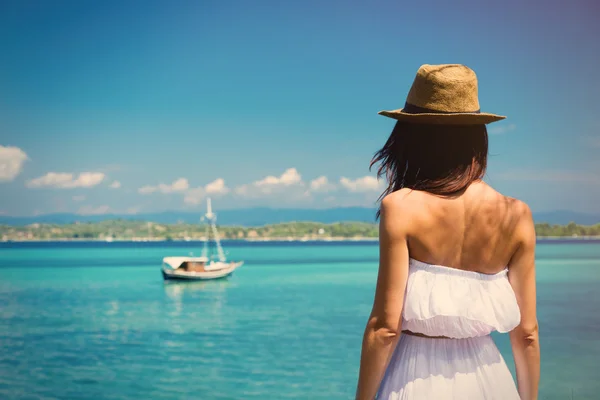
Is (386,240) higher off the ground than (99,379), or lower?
higher

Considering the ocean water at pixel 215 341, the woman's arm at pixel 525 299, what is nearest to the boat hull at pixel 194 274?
the ocean water at pixel 215 341

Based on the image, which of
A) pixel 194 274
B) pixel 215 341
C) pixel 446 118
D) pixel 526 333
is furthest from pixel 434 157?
pixel 194 274

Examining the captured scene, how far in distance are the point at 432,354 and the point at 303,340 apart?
2642 cm

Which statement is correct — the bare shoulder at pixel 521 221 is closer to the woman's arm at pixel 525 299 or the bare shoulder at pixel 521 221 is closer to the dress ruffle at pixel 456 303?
the woman's arm at pixel 525 299

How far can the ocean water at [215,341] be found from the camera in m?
19.7

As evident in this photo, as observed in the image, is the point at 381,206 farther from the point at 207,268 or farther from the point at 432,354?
the point at 207,268

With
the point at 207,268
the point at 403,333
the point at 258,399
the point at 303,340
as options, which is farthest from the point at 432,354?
the point at 207,268

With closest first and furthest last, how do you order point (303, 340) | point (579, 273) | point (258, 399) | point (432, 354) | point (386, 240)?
point (386, 240) < point (432, 354) < point (258, 399) < point (303, 340) < point (579, 273)

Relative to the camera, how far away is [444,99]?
1.75 metres

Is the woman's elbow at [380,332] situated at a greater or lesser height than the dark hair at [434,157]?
lesser

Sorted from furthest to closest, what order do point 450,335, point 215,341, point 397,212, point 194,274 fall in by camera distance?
point 194,274, point 215,341, point 450,335, point 397,212

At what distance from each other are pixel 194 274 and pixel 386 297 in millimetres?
55716

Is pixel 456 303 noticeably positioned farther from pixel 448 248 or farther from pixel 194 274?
pixel 194 274

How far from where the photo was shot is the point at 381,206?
169cm
